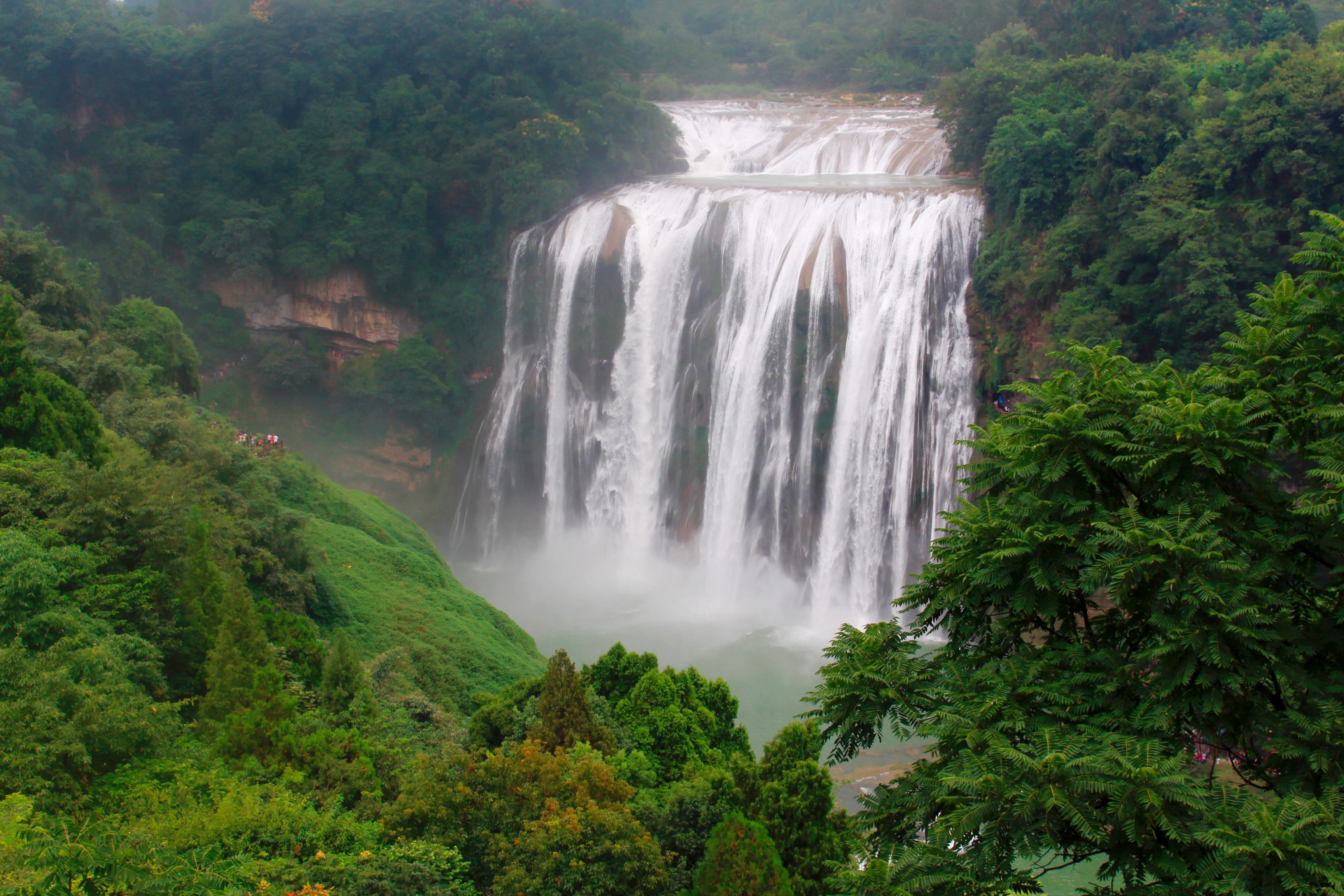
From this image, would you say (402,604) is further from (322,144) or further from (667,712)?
(322,144)

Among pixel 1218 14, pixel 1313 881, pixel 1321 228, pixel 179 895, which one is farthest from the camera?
pixel 1218 14

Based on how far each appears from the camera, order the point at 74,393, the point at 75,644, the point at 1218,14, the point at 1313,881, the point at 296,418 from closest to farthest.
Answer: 1. the point at 1313,881
2. the point at 75,644
3. the point at 74,393
4. the point at 1218,14
5. the point at 296,418

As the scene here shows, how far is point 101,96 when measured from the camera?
33.2m

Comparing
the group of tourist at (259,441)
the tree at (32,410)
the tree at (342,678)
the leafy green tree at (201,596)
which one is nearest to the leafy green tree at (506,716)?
the tree at (342,678)

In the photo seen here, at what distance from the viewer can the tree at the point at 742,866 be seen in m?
9.14

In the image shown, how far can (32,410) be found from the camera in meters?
14.3

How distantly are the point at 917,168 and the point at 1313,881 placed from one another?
2577 centimetres

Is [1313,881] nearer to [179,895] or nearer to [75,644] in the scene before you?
[179,895]

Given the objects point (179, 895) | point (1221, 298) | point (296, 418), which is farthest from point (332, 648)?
point (296, 418)

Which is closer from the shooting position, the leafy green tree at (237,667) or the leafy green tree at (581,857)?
the leafy green tree at (581,857)

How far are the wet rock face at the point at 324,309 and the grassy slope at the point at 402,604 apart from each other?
865cm

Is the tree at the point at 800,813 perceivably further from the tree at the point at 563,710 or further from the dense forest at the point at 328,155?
the dense forest at the point at 328,155

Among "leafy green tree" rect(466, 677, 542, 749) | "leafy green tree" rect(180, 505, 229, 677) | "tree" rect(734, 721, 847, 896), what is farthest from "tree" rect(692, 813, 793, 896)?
"leafy green tree" rect(180, 505, 229, 677)

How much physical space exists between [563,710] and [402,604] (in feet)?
26.7
